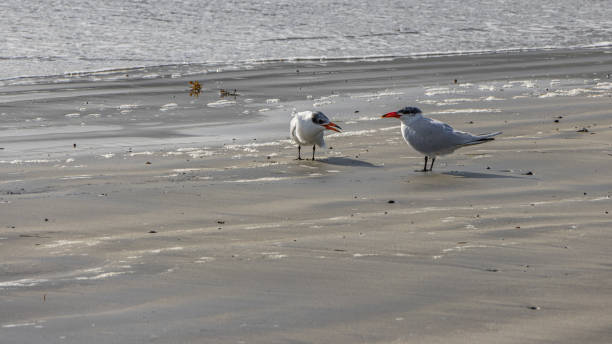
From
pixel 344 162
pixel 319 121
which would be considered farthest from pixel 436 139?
pixel 319 121

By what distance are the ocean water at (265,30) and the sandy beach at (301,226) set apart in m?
6.68

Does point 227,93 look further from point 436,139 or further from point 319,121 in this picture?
point 436,139

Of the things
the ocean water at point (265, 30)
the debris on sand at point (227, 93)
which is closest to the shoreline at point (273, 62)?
the ocean water at point (265, 30)

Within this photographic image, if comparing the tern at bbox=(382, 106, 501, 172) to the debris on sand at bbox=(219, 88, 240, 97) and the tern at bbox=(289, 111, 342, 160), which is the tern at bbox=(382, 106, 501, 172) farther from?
the debris on sand at bbox=(219, 88, 240, 97)

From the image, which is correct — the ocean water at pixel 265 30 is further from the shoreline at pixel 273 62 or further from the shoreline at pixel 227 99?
the shoreline at pixel 227 99

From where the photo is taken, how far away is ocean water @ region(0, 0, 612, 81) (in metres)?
20.1

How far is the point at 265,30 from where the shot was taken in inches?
962

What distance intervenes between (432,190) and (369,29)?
58.1 feet

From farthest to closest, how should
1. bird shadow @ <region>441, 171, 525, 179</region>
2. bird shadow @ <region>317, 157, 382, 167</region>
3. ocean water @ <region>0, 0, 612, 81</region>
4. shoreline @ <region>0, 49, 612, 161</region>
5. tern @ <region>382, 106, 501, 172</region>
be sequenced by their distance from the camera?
ocean water @ <region>0, 0, 612, 81</region> < shoreline @ <region>0, 49, 612, 161</region> < bird shadow @ <region>317, 157, 382, 167</region> < tern @ <region>382, 106, 501, 172</region> < bird shadow @ <region>441, 171, 525, 179</region>

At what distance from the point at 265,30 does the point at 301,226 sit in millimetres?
18727

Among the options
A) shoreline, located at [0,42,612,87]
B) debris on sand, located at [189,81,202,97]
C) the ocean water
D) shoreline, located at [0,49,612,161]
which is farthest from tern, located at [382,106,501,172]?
the ocean water

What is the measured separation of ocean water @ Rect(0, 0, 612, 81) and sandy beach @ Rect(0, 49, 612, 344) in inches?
263

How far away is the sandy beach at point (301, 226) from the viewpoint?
4227 millimetres

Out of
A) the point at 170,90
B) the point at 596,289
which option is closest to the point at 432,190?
the point at 596,289
